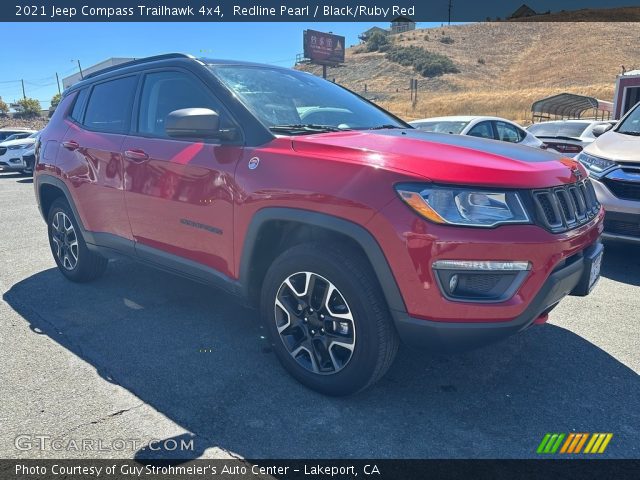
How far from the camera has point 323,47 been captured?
4438cm

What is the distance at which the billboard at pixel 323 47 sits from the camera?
4250 cm

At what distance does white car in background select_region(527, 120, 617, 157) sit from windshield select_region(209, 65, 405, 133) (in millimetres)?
6467

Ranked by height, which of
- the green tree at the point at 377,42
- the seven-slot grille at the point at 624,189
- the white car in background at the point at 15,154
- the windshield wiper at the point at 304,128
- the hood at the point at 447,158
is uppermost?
the green tree at the point at 377,42

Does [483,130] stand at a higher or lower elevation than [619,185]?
higher

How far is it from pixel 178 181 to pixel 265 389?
140 centimetres

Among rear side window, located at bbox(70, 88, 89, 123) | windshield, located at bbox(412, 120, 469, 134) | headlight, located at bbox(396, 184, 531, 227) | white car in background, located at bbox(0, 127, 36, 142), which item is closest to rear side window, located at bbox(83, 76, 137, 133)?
rear side window, located at bbox(70, 88, 89, 123)

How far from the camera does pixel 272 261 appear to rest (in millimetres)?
2955

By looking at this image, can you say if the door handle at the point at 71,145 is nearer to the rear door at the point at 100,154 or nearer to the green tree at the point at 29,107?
the rear door at the point at 100,154

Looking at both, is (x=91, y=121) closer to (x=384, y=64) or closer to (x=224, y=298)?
(x=224, y=298)

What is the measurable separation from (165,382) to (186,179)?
1229 millimetres

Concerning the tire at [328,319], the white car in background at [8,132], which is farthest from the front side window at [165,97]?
the white car in background at [8,132]

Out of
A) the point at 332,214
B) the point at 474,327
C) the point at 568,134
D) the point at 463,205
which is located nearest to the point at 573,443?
the point at 474,327

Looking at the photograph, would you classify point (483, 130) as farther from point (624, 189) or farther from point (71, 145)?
point (71, 145)

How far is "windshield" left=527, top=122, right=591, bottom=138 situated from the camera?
34.7 feet
